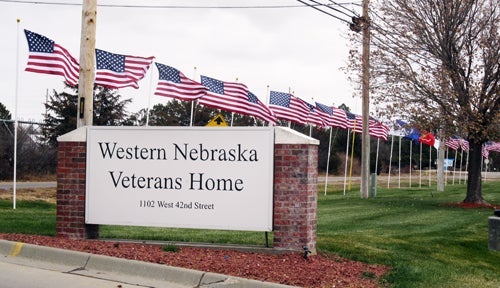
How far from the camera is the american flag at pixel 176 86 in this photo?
853 inches

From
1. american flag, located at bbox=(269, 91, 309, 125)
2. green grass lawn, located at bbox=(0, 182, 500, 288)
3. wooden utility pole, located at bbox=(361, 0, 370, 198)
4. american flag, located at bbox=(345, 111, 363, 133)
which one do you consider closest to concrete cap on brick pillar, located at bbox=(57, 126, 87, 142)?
green grass lawn, located at bbox=(0, 182, 500, 288)

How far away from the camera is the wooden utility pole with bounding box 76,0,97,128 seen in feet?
38.9

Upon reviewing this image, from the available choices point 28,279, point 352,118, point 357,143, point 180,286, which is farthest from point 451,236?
point 357,143

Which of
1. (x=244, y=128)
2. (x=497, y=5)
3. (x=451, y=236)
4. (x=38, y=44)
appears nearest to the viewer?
(x=244, y=128)

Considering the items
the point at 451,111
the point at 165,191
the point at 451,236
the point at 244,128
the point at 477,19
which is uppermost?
the point at 477,19

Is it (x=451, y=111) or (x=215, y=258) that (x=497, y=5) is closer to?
(x=451, y=111)

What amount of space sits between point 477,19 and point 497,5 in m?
0.83

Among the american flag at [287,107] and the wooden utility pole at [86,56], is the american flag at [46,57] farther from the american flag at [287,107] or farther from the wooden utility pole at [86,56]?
the american flag at [287,107]

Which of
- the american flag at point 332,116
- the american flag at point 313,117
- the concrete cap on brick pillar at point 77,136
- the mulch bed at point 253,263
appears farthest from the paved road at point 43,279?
the american flag at point 332,116

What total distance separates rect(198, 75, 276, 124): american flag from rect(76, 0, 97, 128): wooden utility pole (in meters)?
10.9

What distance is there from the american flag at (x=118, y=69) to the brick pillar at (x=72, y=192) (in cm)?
851

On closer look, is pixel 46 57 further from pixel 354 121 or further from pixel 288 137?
pixel 354 121

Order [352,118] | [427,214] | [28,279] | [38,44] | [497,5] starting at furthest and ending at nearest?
[352,118]
[497,5]
[427,214]
[38,44]
[28,279]

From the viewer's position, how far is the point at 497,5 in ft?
75.2
